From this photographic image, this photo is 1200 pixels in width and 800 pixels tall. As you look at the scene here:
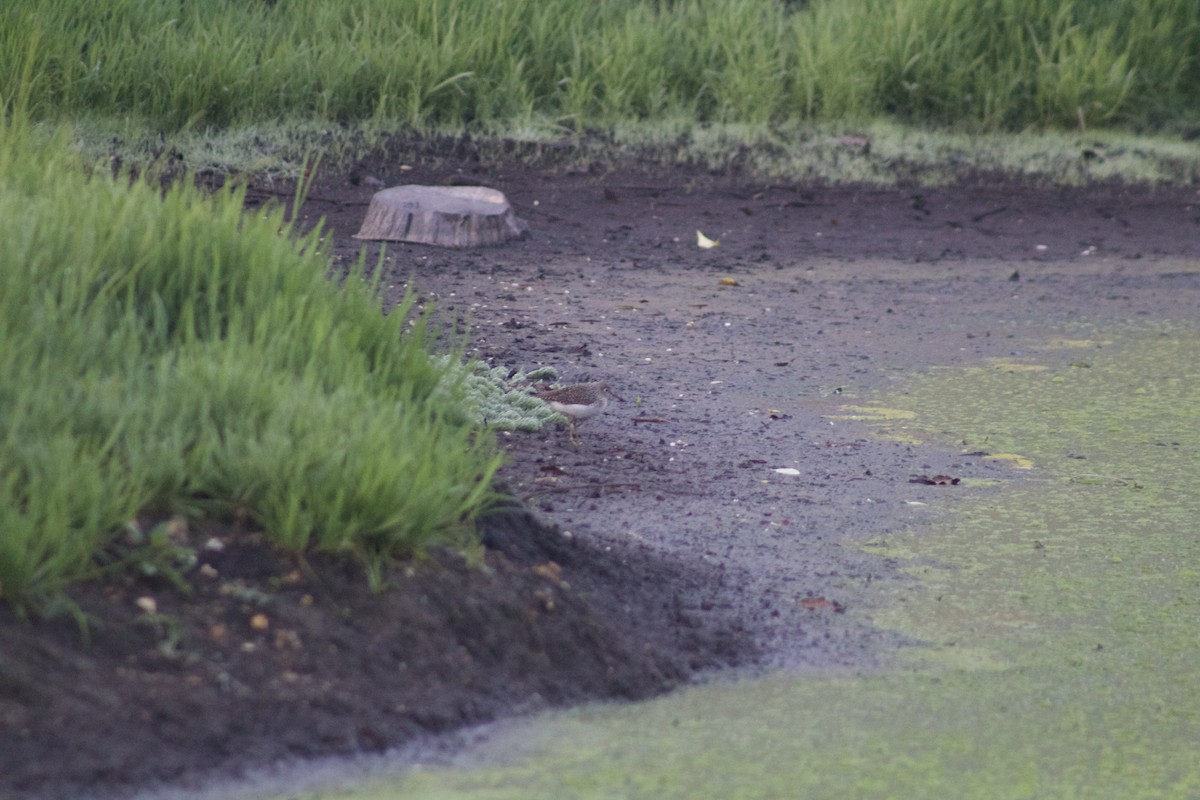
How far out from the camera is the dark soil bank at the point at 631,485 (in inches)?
90.8

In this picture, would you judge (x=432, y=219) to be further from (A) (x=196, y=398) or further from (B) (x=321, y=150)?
(A) (x=196, y=398)

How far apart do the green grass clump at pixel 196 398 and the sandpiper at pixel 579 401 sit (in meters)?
0.75

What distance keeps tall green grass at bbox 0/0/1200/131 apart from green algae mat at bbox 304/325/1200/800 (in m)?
4.58

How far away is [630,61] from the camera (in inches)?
320

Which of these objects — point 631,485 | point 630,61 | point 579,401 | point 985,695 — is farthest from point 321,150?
point 985,695

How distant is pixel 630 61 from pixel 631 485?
4871mm

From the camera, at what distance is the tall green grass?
7309 millimetres

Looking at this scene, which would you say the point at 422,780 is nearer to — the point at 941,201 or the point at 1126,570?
the point at 1126,570

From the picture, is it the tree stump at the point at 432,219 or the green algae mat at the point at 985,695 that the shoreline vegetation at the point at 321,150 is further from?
the tree stump at the point at 432,219

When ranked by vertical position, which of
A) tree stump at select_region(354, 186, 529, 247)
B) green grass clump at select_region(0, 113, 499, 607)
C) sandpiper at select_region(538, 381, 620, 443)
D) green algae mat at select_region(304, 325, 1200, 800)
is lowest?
tree stump at select_region(354, 186, 529, 247)

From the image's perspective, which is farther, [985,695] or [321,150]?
[321,150]

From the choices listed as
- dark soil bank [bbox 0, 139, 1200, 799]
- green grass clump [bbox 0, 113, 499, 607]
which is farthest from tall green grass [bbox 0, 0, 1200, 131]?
green grass clump [bbox 0, 113, 499, 607]

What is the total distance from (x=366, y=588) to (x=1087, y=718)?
1312mm

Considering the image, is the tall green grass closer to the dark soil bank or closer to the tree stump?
the dark soil bank
